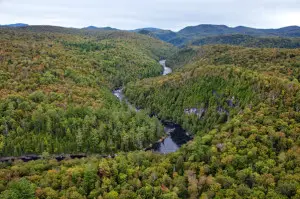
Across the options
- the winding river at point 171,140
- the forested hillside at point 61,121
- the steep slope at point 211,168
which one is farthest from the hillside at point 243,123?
the forested hillside at point 61,121

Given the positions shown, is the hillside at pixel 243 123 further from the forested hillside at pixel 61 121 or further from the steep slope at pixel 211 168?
the forested hillside at pixel 61 121

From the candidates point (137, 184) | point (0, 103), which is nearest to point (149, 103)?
point (0, 103)

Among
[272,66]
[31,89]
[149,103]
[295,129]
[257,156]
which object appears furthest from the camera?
[149,103]

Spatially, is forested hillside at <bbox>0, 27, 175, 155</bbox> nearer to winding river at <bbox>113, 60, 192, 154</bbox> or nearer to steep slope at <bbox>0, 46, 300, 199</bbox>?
winding river at <bbox>113, 60, 192, 154</bbox>

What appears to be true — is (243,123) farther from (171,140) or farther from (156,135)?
(156,135)

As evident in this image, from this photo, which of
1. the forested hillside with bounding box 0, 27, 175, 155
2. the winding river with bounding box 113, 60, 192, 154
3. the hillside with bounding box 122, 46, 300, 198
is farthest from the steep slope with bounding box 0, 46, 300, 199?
the winding river with bounding box 113, 60, 192, 154

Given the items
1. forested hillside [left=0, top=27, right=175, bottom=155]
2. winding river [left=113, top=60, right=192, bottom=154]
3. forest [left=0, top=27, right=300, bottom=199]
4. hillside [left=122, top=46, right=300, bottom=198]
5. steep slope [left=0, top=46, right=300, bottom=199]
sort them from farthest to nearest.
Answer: winding river [left=113, top=60, right=192, bottom=154], forested hillside [left=0, top=27, right=175, bottom=155], hillside [left=122, top=46, right=300, bottom=198], forest [left=0, top=27, right=300, bottom=199], steep slope [left=0, top=46, right=300, bottom=199]

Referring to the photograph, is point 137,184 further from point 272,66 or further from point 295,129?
point 272,66

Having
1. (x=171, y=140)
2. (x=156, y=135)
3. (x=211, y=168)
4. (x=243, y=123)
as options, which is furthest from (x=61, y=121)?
(x=243, y=123)
